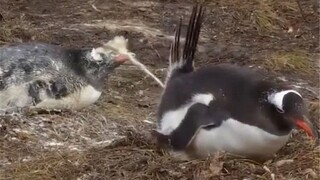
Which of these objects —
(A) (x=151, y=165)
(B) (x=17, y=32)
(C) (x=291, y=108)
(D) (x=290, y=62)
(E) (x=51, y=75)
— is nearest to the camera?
(C) (x=291, y=108)

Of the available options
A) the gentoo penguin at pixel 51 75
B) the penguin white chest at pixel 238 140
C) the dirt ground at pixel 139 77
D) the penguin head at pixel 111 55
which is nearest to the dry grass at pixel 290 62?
the dirt ground at pixel 139 77

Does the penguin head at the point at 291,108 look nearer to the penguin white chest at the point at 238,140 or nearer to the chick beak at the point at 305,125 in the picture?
the chick beak at the point at 305,125

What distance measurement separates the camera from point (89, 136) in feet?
14.8

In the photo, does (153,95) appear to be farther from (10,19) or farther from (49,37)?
(10,19)

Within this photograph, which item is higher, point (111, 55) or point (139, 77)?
point (111, 55)

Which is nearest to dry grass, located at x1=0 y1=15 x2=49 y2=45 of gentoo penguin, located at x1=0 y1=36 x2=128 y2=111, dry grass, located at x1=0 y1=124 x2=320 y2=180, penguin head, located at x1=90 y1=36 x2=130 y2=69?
penguin head, located at x1=90 y1=36 x2=130 y2=69

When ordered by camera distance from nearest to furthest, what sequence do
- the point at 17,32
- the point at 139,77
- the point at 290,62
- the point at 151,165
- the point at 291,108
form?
the point at 291,108, the point at 151,165, the point at 139,77, the point at 290,62, the point at 17,32

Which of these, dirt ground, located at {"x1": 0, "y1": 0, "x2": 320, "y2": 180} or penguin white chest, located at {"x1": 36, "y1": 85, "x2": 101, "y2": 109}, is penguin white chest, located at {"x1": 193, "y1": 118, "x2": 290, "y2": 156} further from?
penguin white chest, located at {"x1": 36, "y1": 85, "x2": 101, "y2": 109}

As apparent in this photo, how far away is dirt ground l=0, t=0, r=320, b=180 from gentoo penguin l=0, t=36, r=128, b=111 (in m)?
0.09

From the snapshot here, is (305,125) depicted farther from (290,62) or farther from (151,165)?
(290,62)

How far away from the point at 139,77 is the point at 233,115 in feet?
7.43

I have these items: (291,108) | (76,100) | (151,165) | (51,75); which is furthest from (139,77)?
(291,108)

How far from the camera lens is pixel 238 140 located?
380 cm

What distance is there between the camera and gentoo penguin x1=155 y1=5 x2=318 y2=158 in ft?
12.4
